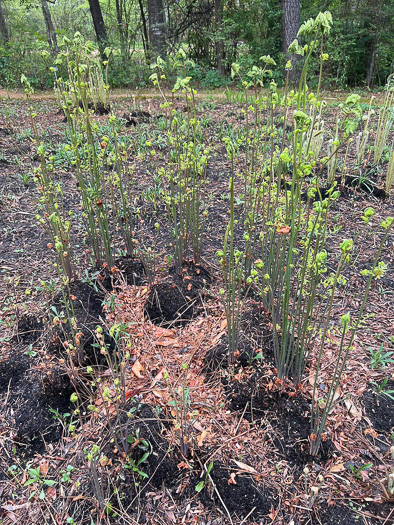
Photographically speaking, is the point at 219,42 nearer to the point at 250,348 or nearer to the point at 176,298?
the point at 176,298

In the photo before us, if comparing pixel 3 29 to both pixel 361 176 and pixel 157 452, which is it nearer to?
pixel 361 176

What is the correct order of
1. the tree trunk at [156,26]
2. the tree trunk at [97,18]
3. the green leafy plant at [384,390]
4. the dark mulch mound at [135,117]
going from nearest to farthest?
the green leafy plant at [384,390], the dark mulch mound at [135,117], the tree trunk at [156,26], the tree trunk at [97,18]

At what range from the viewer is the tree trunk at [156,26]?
9.99 meters

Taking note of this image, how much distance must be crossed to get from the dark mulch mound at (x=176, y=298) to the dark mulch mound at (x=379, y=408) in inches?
46.8

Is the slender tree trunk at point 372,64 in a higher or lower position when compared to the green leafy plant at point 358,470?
higher

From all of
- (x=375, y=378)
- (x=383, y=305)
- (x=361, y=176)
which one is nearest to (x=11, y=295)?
(x=375, y=378)

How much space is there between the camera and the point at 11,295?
2.70 m

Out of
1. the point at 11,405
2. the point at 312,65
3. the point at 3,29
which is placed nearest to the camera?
the point at 11,405

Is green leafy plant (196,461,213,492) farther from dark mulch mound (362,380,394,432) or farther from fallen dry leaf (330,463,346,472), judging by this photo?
dark mulch mound (362,380,394,432)

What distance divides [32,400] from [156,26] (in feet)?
36.1

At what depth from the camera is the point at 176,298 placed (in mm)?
2652

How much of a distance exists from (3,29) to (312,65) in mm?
13840

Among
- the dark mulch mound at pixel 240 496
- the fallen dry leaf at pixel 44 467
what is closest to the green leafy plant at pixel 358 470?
the dark mulch mound at pixel 240 496

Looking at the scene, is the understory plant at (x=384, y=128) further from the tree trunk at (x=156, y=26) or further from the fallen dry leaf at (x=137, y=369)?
the tree trunk at (x=156, y=26)
